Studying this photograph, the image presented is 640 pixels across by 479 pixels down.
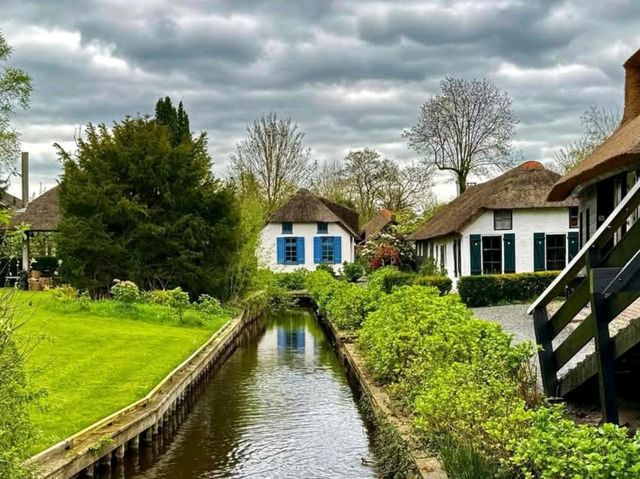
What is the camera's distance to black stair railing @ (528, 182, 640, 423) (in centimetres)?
562

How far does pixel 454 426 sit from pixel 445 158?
3610 centimetres

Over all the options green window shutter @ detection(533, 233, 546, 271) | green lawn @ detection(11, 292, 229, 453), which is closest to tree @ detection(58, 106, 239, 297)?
green lawn @ detection(11, 292, 229, 453)

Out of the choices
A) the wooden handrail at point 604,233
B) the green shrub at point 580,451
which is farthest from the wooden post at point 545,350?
the green shrub at point 580,451

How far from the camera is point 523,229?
27047 mm

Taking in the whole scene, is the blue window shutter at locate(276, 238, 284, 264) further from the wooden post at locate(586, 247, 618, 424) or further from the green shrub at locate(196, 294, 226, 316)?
the wooden post at locate(586, 247, 618, 424)

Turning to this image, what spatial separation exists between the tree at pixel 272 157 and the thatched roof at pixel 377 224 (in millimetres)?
6542

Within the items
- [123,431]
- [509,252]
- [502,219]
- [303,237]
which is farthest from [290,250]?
[123,431]

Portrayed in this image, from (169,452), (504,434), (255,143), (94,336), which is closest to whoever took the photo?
(504,434)

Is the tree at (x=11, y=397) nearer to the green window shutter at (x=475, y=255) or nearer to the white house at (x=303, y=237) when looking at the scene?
the green window shutter at (x=475, y=255)

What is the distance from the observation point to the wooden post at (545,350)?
749 cm

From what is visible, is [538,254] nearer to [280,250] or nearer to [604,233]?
[280,250]

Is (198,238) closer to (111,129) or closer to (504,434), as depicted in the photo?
(111,129)

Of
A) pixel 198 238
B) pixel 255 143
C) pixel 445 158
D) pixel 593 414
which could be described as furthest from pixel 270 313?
pixel 593 414

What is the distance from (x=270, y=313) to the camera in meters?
32.2
